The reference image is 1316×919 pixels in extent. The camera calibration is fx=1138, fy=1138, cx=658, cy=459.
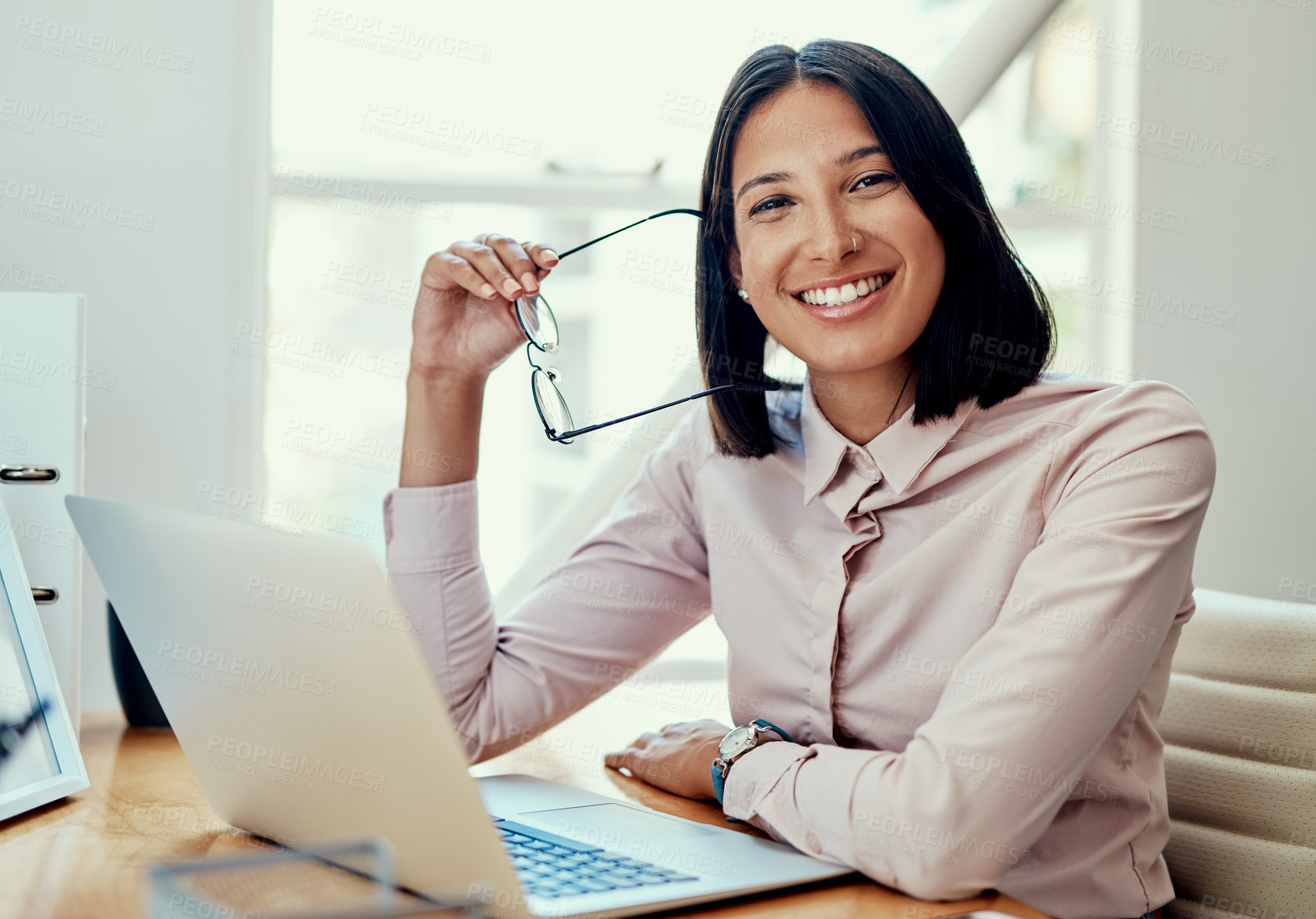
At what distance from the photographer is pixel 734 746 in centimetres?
107

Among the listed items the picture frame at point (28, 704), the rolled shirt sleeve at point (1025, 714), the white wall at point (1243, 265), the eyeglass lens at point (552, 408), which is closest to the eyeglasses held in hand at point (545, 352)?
the eyeglass lens at point (552, 408)

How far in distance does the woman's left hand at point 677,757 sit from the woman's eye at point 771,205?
1.85 ft

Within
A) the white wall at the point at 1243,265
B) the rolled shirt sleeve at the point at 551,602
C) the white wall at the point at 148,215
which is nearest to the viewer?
the rolled shirt sleeve at the point at 551,602

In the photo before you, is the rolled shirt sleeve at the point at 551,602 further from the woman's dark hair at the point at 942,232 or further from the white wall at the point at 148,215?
the white wall at the point at 148,215

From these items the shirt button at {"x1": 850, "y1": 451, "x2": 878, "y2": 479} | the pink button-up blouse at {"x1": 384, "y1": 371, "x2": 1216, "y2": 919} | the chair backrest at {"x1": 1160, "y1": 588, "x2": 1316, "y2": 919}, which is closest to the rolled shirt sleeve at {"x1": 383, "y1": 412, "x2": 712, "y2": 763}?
the pink button-up blouse at {"x1": 384, "y1": 371, "x2": 1216, "y2": 919}

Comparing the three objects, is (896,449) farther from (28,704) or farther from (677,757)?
(28,704)

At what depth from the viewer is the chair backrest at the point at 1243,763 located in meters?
1.18

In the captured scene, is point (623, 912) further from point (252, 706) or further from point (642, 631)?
point (642, 631)

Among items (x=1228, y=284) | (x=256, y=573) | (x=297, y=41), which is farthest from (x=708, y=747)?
(x=1228, y=284)

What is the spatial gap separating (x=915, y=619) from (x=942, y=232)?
1.37ft

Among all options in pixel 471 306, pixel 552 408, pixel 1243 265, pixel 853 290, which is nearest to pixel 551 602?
pixel 552 408

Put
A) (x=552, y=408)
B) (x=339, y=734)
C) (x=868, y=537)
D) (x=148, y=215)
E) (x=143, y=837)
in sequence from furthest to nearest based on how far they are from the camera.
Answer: (x=148, y=215) → (x=552, y=408) → (x=868, y=537) → (x=143, y=837) → (x=339, y=734)

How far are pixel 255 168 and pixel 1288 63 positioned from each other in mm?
1707

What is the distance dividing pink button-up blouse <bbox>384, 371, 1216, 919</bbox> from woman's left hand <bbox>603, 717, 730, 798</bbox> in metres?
0.09
